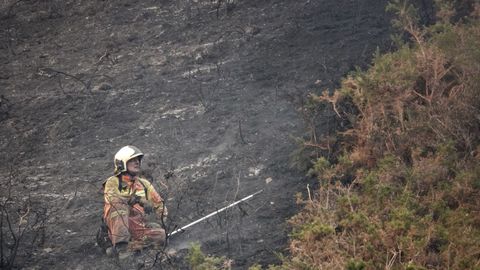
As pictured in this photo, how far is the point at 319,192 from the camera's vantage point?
31.2ft

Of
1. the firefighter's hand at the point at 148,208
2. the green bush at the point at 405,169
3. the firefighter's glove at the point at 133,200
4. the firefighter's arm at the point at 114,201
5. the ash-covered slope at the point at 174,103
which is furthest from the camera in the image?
the ash-covered slope at the point at 174,103

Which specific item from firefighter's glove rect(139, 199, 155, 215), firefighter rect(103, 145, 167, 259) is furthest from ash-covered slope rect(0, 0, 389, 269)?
firefighter's glove rect(139, 199, 155, 215)

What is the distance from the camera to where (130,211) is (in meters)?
9.76

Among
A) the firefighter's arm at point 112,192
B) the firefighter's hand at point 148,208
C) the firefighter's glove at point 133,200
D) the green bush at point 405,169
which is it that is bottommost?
the firefighter's hand at point 148,208

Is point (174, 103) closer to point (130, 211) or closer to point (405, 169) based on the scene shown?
point (130, 211)

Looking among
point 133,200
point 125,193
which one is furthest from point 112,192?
point 133,200

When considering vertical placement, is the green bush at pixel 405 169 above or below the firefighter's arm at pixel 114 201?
above

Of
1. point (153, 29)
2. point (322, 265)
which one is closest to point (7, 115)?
point (153, 29)

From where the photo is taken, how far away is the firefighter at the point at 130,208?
946 centimetres

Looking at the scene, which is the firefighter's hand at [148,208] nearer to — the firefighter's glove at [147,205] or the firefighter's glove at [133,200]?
the firefighter's glove at [147,205]

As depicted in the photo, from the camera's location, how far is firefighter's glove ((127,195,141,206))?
380 inches

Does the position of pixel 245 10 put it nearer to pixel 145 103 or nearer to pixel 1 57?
pixel 145 103

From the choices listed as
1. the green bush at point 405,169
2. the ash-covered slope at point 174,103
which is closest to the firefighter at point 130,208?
the ash-covered slope at point 174,103

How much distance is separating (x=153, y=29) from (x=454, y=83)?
8275mm
